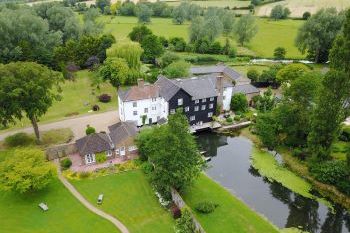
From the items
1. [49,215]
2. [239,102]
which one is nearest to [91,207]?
[49,215]

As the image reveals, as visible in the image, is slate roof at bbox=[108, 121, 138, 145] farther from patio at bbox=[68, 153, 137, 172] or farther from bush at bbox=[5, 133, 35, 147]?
bush at bbox=[5, 133, 35, 147]

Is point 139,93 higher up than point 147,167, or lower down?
higher up

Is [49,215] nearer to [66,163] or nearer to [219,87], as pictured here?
[66,163]

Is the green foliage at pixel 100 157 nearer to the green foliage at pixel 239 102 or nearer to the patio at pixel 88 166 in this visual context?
the patio at pixel 88 166

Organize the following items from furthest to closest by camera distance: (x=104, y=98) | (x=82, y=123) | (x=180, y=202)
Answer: (x=104, y=98) → (x=82, y=123) → (x=180, y=202)

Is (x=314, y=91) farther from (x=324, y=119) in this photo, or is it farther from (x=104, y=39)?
(x=104, y=39)

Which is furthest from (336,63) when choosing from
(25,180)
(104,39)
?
(104,39)
